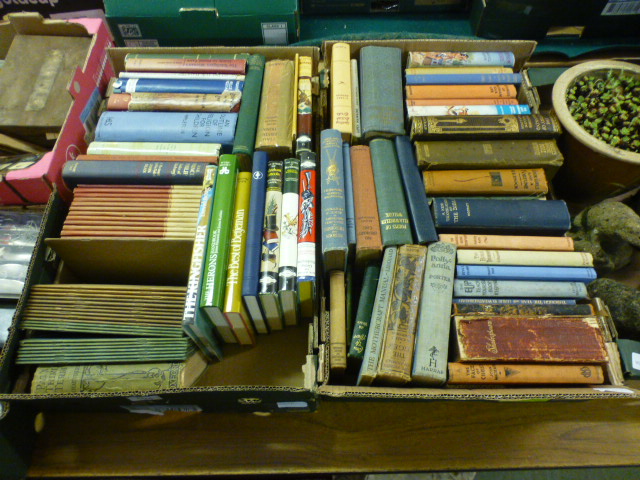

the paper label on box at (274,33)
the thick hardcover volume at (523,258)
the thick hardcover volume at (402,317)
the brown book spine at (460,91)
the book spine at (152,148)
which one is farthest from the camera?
the paper label on box at (274,33)

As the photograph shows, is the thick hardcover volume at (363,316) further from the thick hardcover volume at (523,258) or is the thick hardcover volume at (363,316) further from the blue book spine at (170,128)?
the blue book spine at (170,128)

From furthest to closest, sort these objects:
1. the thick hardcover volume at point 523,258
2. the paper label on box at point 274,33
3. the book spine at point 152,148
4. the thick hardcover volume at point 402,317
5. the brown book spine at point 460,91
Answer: the paper label on box at point 274,33, the brown book spine at point 460,91, the book spine at point 152,148, the thick hardcover volume at point 523,258, the thick hardcover volume at point 402,317

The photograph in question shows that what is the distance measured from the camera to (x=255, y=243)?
2.96 ft

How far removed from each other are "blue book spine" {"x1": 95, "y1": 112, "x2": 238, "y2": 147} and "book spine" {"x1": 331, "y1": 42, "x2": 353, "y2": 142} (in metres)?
0.26

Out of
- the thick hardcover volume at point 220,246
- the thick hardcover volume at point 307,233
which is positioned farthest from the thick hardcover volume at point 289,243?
the thick hardcover volume at point 220,246

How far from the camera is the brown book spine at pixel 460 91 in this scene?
3.68 ft

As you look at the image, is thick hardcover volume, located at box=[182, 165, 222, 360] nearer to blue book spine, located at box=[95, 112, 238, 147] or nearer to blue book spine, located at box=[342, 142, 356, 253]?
blue book spine, located at box=[95, 112, 238, 147]

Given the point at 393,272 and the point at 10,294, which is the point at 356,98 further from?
the point at 10,294

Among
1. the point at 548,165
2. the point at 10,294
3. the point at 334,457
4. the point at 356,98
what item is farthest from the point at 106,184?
the point at 548,165

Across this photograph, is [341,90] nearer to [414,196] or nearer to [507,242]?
[414,196]

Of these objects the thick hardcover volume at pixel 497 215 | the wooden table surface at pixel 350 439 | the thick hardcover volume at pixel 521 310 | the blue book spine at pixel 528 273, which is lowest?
the wooden table surface at pixel 350 439

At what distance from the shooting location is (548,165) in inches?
39.8

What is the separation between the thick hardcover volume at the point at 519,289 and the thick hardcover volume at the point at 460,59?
25.1 inches

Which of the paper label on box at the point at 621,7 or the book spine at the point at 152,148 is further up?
the paper label on box at the point at 621,7
